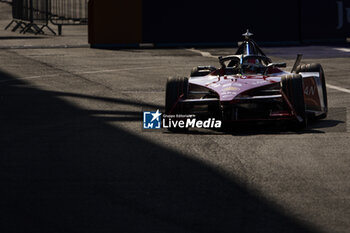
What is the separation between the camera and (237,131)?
10.7 metres

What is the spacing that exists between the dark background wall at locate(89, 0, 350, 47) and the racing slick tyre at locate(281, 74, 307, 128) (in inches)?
630

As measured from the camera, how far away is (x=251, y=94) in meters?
10.7

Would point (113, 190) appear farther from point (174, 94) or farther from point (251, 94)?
point (251, 94)

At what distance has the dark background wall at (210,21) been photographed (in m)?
26.2

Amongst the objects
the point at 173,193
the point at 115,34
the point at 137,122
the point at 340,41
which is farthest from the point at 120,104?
the point at 340,41

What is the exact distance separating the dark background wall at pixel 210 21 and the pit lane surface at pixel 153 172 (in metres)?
11.8

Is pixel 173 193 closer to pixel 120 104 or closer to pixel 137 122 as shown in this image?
pixel 137 122

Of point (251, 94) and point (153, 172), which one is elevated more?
point (251, 94)

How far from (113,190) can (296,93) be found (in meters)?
3.85

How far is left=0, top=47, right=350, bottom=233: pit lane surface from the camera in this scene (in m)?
6.41

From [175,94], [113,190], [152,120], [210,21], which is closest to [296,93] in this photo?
[175,94]

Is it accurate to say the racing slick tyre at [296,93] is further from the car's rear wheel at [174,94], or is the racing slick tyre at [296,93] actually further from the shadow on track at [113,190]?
the shadow on track at [113,190]

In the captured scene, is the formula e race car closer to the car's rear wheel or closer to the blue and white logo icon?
the car's rear wheel

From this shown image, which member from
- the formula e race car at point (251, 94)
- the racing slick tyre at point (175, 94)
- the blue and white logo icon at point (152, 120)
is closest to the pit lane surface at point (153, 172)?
the blue and white logo icon at point (152, 120)
